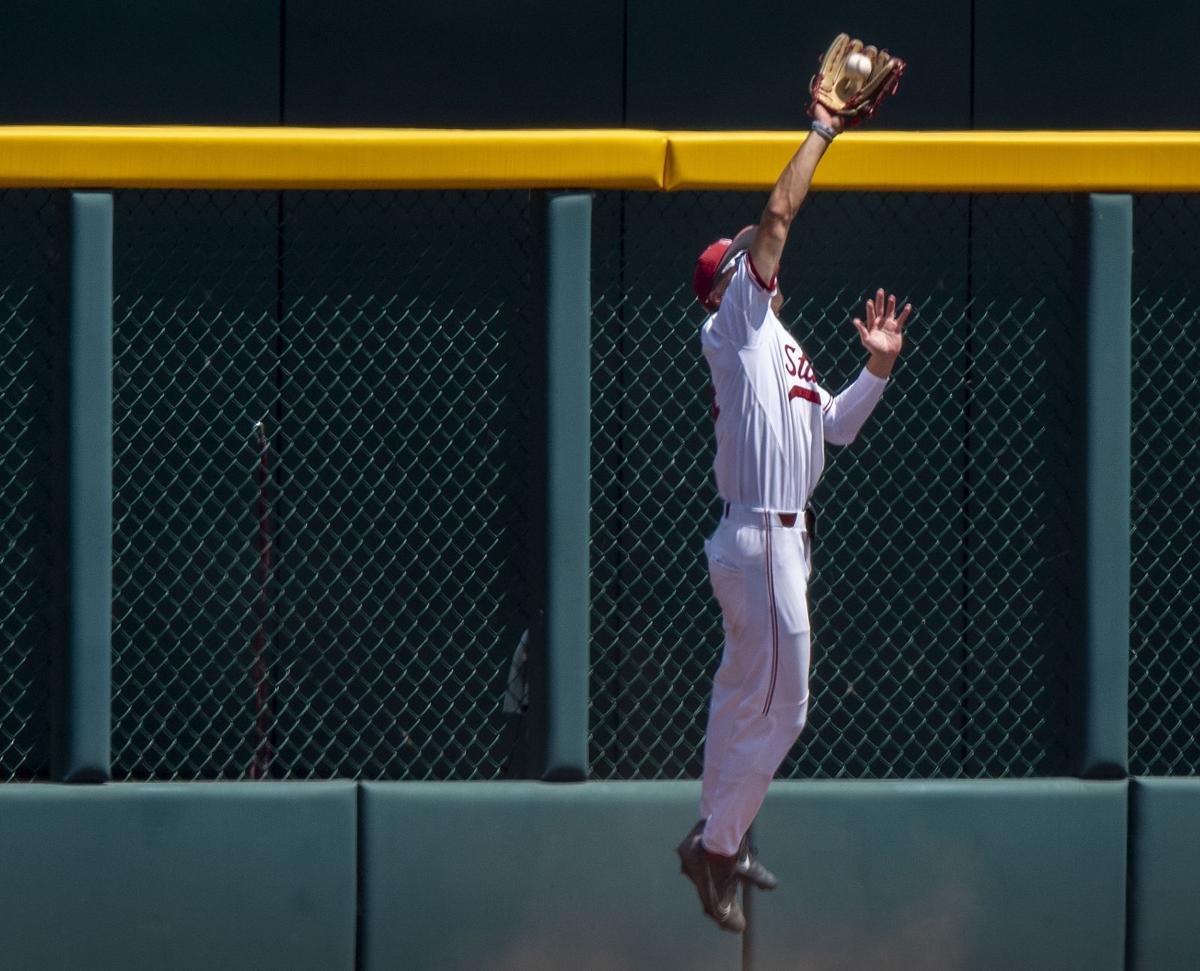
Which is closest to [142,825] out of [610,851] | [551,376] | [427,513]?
[610,851]

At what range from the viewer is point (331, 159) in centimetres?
522

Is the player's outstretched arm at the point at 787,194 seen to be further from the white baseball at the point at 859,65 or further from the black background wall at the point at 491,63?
the black background wall at the point at 491,63

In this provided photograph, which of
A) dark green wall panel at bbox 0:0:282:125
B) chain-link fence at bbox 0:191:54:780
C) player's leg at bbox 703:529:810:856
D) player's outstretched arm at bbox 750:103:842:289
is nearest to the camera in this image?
player's outstretched arm at bbox 750:103:842:289

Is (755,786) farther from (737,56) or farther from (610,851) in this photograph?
(737,56)

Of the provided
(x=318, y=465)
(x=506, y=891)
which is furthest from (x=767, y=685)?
(x=318, y=465)

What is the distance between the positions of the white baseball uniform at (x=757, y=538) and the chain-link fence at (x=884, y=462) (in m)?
2.30

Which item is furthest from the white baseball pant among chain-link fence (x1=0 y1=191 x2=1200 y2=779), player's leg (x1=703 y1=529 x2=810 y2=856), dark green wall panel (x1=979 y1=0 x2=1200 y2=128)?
dark green wall panel (x1=979 y1=0 x2=1200 y2=128)

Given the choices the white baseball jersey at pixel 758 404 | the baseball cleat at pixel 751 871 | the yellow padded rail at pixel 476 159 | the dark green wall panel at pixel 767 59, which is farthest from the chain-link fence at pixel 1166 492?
the white baseball jersey at pixel 758 404

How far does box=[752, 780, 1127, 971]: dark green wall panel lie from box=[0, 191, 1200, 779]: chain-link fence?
1.97 m

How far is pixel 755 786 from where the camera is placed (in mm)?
4883

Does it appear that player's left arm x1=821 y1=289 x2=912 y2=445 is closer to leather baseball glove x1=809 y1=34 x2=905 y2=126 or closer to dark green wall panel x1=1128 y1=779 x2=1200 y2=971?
leather baseball glove x1=809 y1=34 x2=905 y2=126

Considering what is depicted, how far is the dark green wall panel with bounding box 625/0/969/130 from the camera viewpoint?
24.6 ft

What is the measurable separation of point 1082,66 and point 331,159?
3828 mm

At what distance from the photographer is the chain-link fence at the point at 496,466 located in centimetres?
729
